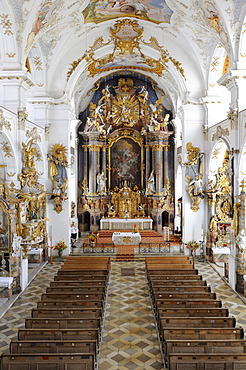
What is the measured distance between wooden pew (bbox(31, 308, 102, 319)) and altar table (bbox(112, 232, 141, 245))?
10.3m

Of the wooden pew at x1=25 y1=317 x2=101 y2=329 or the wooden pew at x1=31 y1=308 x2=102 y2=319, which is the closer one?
the wooden pew at x1=25 y1=317 x2=101 y2=329

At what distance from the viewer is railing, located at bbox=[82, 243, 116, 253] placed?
1841 cm

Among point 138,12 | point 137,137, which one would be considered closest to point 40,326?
point 138,12

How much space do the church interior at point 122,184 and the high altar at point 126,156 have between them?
10 cm

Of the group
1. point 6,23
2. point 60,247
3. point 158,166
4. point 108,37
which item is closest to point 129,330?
point 60,247

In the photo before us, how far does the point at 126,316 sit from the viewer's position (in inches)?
408

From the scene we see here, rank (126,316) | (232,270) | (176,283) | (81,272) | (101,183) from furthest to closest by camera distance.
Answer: (101,183) < (232,270) < (81,272) < (176,283) < (126,316)

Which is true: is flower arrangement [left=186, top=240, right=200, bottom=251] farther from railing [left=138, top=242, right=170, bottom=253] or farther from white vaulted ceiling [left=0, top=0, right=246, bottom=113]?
white vaulted ceiling [left=0, top=0, right=246, bottom=113]

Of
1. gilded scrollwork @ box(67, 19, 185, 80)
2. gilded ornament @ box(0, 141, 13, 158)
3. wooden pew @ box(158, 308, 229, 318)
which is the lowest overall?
wooden pew @ box(158, 308, 229, 318)

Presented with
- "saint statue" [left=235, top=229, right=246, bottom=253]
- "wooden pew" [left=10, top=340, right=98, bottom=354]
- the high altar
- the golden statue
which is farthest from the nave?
the high altar

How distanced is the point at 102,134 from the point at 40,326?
17759 millimetres

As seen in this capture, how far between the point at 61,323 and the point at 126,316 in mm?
3056

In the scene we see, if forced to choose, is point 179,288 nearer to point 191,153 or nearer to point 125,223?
point 191,153

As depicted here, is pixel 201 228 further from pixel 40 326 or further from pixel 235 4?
pixel 40 326
